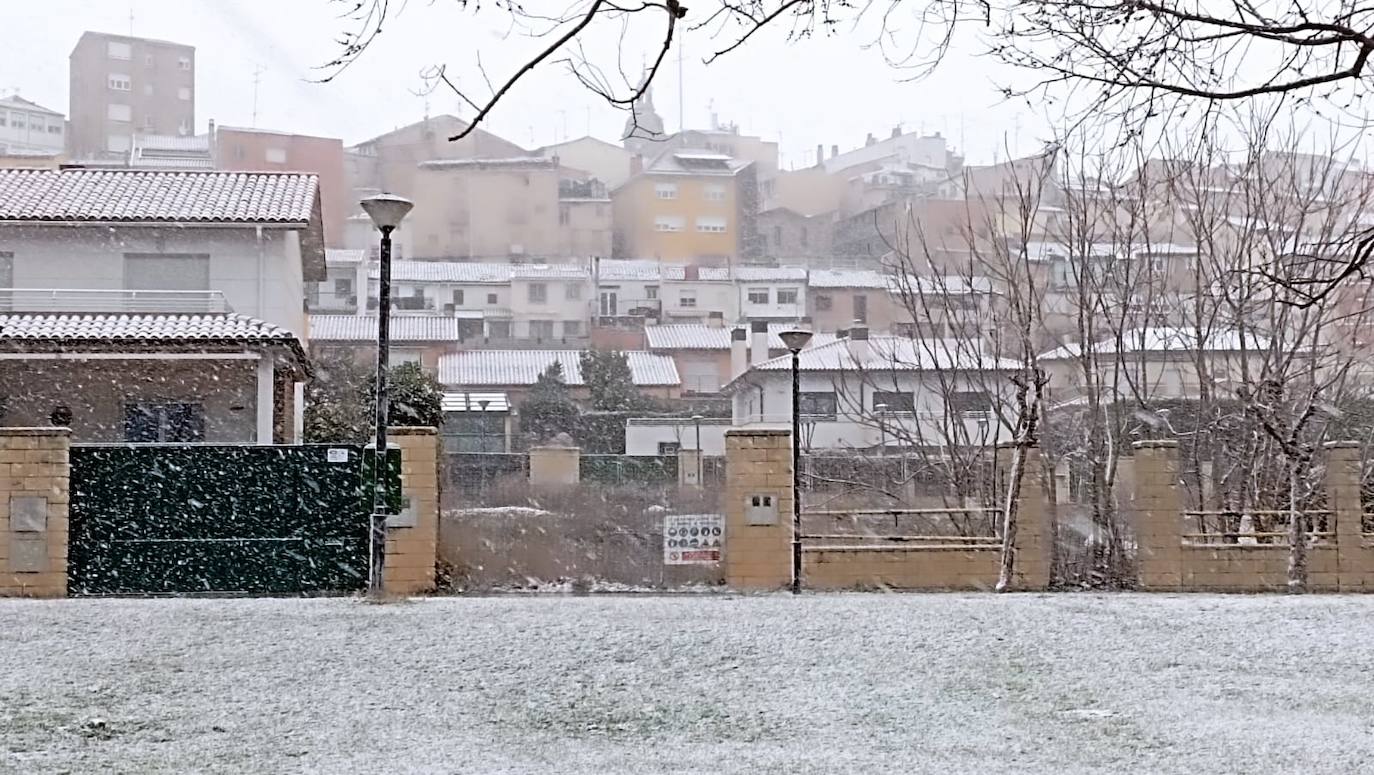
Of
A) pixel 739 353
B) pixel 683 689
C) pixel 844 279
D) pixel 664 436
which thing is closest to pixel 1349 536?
pixel 683 689

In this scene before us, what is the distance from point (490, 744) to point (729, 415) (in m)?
44.4

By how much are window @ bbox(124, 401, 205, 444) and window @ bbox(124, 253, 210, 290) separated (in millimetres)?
2372

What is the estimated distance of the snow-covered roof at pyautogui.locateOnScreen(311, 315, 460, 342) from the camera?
50000 millimetres

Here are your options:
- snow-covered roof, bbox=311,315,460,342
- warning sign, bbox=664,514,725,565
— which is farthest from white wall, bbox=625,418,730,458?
warning sign, bbox=664,514,725,565

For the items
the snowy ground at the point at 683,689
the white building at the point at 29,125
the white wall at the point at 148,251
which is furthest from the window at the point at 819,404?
the white building at the point at 29,125

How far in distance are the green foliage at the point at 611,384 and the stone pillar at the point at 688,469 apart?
42.4 ft

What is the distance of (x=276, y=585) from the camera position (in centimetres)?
1483

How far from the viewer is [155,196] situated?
2806 centimetres

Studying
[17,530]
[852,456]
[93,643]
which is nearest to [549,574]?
[17,530]

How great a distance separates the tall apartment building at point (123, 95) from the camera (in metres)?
61.2

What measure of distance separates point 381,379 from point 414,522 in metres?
1.62

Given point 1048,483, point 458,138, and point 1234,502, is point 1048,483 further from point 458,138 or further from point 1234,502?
point 458,138

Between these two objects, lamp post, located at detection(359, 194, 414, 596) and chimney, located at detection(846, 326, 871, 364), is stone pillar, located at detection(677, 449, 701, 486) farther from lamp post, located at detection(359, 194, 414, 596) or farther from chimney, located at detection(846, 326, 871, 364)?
lamp post, located at detection(359, 194, 414, 596)

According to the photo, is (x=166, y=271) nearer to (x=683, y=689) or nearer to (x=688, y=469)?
(x=688, y=469)
